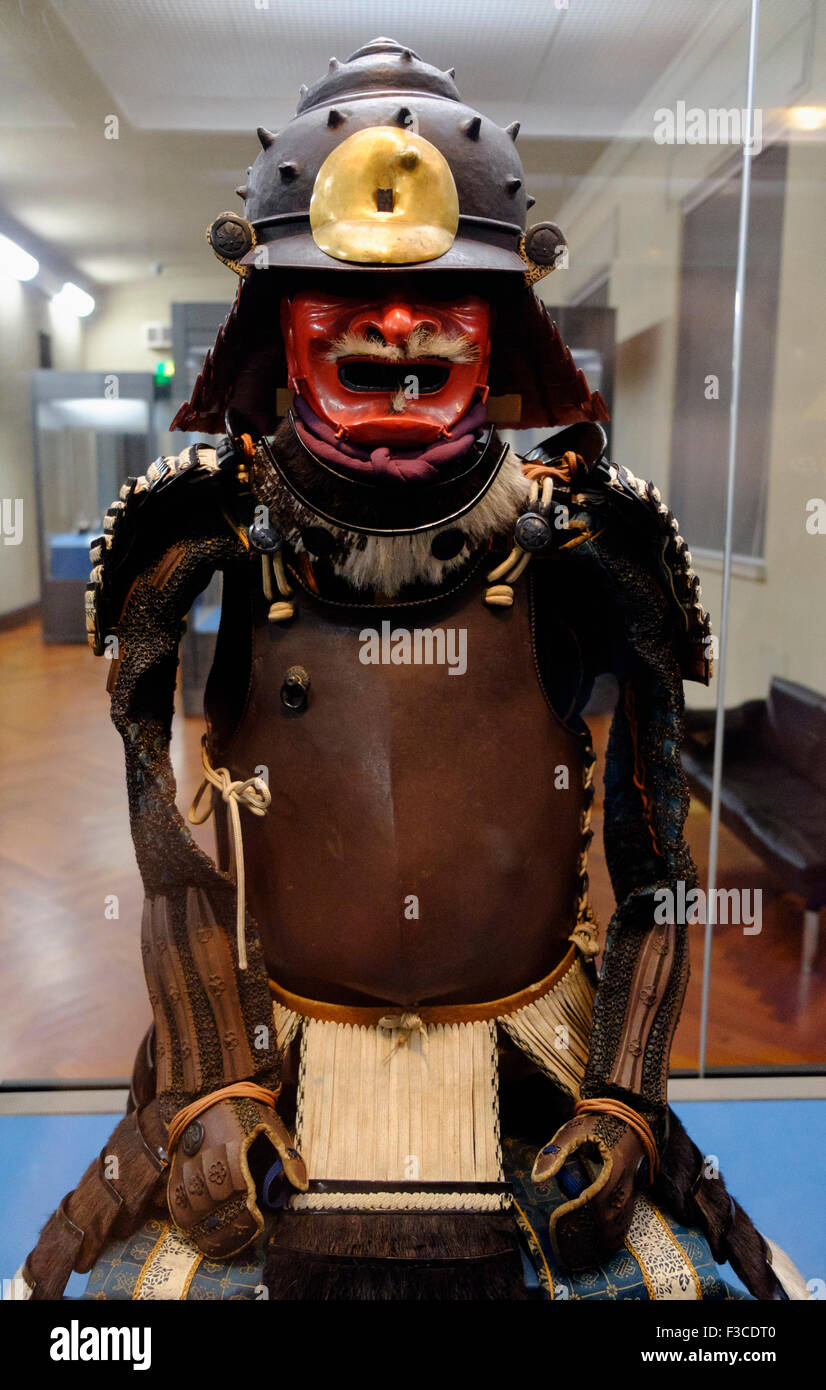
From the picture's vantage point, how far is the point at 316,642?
43.3 inches

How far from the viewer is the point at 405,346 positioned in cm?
98

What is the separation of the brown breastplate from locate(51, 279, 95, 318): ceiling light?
2.30ft

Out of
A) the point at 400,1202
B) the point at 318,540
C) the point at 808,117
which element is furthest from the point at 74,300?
the point at 400,1202

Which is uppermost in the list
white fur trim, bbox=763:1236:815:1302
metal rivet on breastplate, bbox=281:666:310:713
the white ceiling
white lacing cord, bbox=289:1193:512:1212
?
the white ceiling

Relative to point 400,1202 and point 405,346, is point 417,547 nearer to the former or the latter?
point 405,346

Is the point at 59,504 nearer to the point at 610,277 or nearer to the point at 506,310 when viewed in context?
the point at 506,310

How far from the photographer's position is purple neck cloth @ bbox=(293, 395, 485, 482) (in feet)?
3.19

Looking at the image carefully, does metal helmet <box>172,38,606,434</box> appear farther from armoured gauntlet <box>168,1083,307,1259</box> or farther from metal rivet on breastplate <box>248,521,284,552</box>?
armoured gauntlet <box>168,1083,307,1259</box>

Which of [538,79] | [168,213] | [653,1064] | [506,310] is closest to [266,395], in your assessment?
[506,310]

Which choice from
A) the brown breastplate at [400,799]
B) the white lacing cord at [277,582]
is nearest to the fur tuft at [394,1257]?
the brown breastplate at [400,799]

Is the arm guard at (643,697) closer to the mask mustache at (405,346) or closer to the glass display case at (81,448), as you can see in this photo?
the mask mustache at (405,346)

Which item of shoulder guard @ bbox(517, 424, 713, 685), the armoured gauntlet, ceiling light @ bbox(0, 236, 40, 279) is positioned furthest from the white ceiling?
the armoured gauntlet

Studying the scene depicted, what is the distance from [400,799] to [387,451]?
15.8 inches

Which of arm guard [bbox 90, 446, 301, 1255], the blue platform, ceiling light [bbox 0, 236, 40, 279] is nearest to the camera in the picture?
arm guard [bbox 90, 446, 301, 1255]
